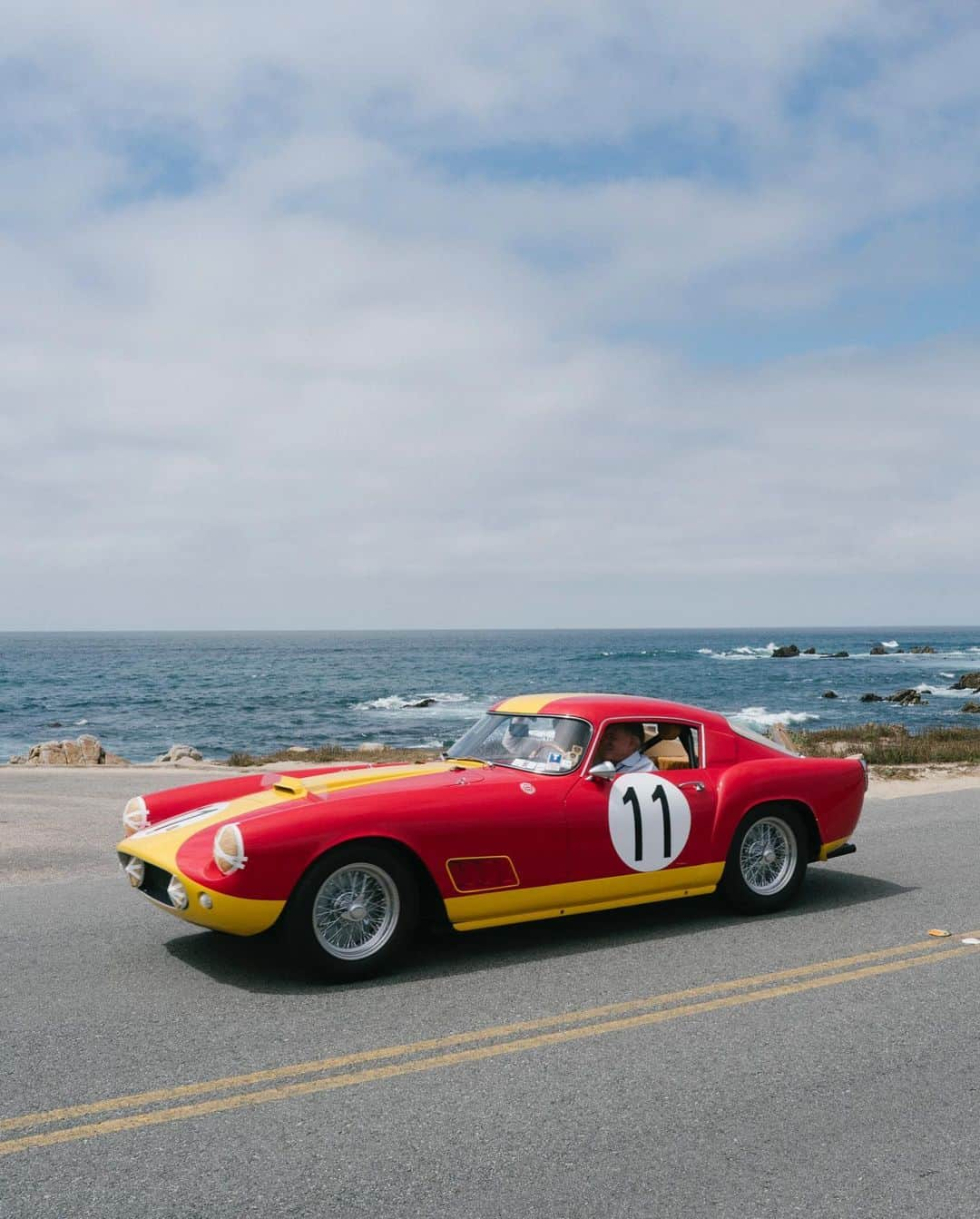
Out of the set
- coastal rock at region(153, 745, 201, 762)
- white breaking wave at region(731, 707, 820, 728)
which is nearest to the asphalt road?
coastal rock at region(153, 745, 201, 762)

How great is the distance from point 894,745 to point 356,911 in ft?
58.7

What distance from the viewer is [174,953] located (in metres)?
5.93

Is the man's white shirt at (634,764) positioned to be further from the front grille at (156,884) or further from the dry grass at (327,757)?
the dry grass at (327,757)

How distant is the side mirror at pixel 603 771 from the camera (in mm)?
6316

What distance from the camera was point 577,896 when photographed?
614cm

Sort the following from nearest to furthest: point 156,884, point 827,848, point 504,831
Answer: point 156,884
point 504,831
point 827,848

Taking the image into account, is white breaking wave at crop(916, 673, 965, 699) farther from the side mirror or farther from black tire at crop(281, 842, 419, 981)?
black tire at crop(281, 842, 419, 981)

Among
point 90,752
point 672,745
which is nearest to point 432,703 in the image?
point 90,752

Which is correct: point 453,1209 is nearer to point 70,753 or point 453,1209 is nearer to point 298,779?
point 298,779

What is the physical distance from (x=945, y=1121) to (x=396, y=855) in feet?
9.42

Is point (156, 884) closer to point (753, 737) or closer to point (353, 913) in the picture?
point (353, 913)

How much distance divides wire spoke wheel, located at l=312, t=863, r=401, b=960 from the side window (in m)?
2.23

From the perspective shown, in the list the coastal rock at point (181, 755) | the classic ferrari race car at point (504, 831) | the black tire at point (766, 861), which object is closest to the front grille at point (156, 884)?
the classic ferrari race car at point (504, 831)

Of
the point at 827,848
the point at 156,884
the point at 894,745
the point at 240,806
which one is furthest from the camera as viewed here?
the point at 894,745
